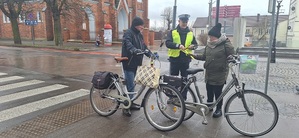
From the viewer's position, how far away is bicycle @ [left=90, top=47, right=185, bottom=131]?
154 inches

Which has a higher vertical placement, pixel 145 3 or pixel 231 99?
pixel 145 3

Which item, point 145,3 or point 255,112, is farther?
point 145,3

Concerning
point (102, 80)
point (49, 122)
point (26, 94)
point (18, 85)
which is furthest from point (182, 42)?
point (18, 85)

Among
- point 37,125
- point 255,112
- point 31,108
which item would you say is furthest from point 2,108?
point 255,112

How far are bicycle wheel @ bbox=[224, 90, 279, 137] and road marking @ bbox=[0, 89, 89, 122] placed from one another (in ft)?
12.5

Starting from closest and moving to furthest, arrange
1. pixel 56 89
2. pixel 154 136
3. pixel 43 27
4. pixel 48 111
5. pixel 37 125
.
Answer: pixel 154 136
pixel 37 125
pixel 48 111
pixel 56 89
pixel 43 27

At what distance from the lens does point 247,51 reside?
19125 millimetres

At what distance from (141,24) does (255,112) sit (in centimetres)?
261

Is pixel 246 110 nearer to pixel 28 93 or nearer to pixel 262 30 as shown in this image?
pixel 28 93

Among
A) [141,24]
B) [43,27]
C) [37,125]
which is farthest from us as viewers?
[43,27]

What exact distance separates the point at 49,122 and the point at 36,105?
115cm

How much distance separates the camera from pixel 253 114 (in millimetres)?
3980

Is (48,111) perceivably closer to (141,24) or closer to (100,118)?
(100,118)

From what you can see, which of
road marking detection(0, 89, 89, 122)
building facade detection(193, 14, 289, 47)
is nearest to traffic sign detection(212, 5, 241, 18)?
Result: building facade detection(193, 14, 289, 47)
